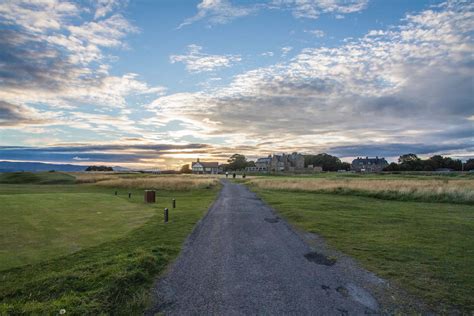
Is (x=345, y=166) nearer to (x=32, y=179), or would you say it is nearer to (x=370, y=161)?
(x=370, y=161)

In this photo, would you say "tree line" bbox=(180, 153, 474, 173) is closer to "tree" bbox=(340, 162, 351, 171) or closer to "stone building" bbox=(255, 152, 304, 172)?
"tree" bbox=(340, 162, 351, 171)

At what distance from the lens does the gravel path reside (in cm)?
576

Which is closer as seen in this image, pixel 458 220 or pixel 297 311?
pixel 297 311

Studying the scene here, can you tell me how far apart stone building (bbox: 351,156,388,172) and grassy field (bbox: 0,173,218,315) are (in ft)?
545

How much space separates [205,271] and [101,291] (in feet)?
9.13

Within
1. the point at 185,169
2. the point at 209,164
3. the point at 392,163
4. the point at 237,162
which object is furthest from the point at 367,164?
the point at 185,169

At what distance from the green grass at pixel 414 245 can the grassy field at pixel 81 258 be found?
682cm

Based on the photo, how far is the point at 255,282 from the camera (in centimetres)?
708

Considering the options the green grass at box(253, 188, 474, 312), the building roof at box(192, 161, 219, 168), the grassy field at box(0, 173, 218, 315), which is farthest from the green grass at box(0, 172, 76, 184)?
the building roof at box(192, 161, 219, 168)

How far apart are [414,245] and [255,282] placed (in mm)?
7713

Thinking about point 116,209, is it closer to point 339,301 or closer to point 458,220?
point 339,301

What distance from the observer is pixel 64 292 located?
256 inches

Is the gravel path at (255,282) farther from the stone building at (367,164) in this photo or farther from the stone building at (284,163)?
the stone building at (367,164)

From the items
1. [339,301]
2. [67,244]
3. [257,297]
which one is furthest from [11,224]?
[339,301]
